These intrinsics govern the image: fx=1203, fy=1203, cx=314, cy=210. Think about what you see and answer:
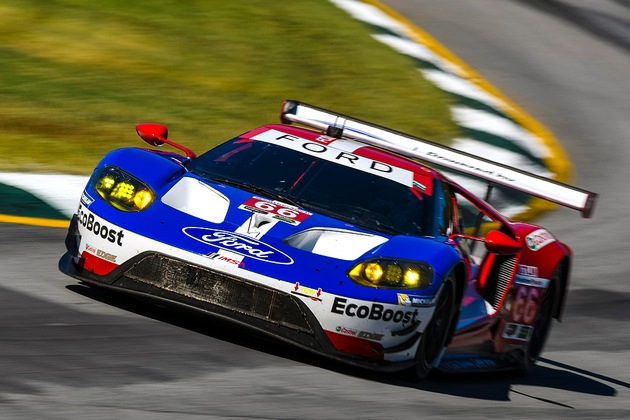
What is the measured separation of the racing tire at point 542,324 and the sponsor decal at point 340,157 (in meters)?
1.17

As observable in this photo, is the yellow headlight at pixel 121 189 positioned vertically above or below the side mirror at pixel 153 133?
below

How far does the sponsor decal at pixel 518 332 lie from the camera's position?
20.4 feet

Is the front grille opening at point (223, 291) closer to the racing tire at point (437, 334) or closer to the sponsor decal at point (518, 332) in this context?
the racing tire at point (437, 334)

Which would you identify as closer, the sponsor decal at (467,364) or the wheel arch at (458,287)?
the wheel arch at (458,287)

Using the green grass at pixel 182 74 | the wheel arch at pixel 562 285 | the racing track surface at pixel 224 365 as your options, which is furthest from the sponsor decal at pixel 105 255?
the green grass at pixel 182 74

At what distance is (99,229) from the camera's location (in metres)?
5.11

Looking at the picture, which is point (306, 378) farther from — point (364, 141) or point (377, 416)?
point (364, 141)

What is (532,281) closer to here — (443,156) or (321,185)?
(443,156)

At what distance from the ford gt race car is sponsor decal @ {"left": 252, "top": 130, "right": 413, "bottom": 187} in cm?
1

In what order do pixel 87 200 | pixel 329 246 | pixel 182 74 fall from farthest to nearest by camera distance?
pixel 182 74, pixel 87 200, pixel 329 246

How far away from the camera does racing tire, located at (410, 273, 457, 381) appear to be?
16.5 feet

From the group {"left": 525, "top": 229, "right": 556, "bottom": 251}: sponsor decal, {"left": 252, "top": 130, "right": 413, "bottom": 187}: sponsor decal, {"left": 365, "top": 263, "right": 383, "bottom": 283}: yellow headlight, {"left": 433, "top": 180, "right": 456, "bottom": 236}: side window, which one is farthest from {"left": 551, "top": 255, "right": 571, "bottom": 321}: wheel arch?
{"left": 365, "top": 263, "right": 383, "bottom": 283}: yellow headlight

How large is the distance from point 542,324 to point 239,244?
2.42 m

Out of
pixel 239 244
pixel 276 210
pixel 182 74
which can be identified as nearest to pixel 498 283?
pixel 276 210
